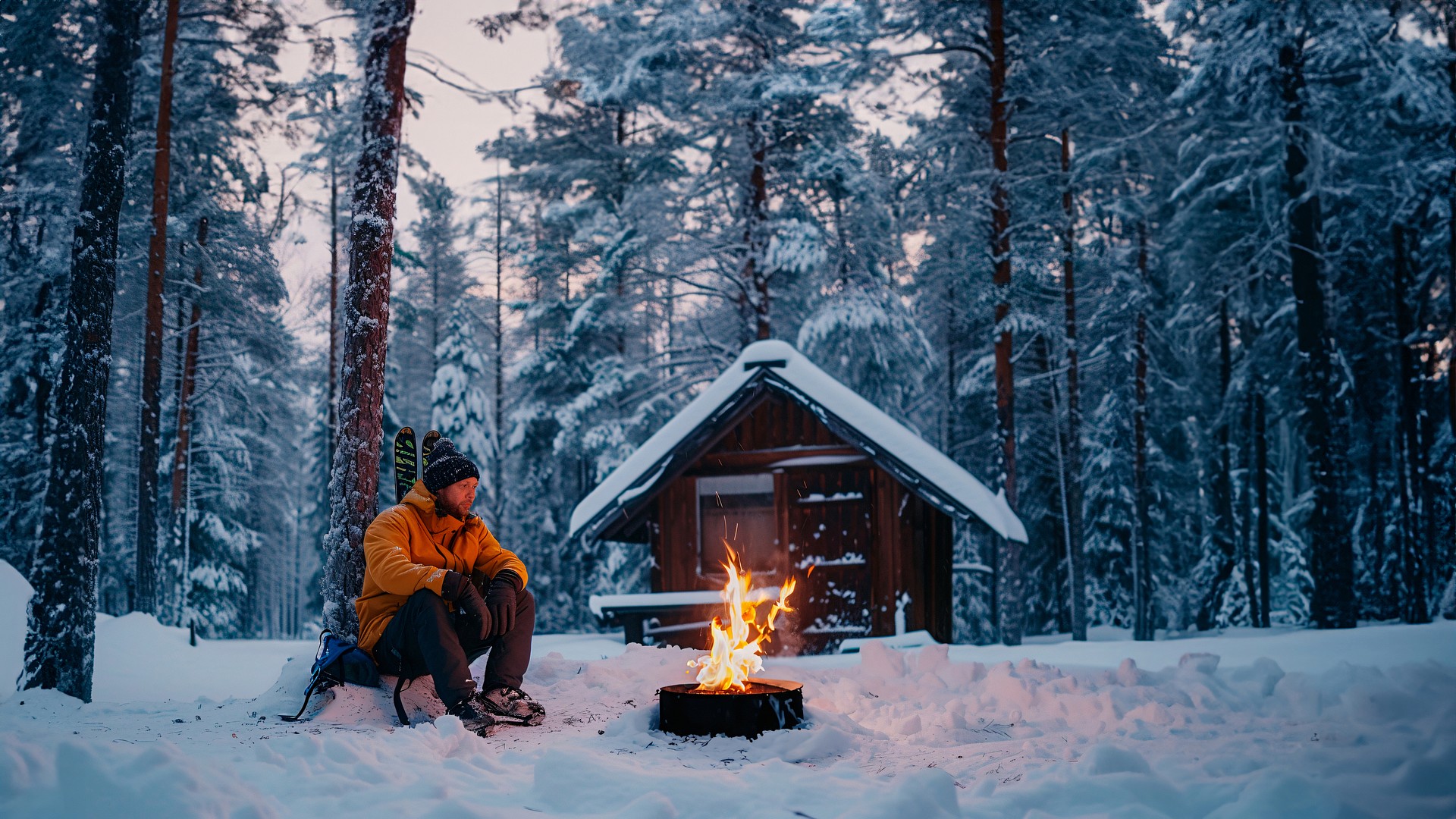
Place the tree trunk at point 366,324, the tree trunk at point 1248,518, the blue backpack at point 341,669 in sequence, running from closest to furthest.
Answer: the blue backpack at point 341,669, the tree trunk at point 366,324, the tree trunk at point 1248,518

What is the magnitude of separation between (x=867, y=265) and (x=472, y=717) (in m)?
15.5

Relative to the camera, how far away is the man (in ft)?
18.1

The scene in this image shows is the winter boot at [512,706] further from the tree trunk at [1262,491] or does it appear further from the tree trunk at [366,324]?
the tree trunk at [1262,491]

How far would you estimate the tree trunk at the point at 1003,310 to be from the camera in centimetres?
1698

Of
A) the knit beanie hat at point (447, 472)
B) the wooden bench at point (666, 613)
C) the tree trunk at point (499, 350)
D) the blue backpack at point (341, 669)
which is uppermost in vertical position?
the tree trunk at point (499, 350)

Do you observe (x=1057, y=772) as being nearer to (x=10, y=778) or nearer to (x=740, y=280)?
(x=10, y=778)

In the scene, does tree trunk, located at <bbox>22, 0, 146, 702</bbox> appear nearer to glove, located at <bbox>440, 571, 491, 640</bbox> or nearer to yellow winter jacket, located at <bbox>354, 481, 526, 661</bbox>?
yellow winter jacket, located at <bbox>354, 481, 526, 661</bbox>

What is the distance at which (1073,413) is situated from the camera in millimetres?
21250

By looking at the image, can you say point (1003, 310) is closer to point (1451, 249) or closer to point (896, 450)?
point (896, 450)

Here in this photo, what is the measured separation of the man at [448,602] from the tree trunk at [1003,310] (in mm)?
12509

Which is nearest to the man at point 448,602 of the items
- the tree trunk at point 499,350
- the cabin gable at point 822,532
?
the cabin gable at point 822,532

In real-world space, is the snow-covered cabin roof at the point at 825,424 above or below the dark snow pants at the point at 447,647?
above

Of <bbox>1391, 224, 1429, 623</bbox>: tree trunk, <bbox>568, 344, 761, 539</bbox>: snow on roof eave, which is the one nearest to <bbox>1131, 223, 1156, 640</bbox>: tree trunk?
<bbox>1391, 224, 1429, 623</bbox>: tree trunk

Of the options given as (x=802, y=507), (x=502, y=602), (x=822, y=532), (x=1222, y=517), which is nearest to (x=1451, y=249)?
(x=1222, y=517)
